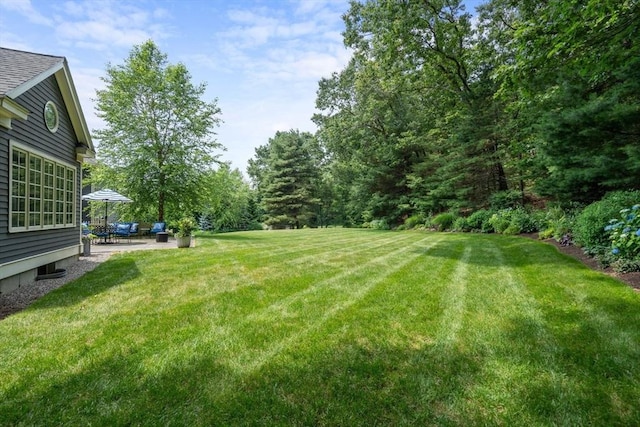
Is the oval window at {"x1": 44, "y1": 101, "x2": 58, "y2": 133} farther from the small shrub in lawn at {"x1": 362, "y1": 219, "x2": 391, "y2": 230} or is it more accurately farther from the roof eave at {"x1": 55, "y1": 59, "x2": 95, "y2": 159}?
the small shrub in lawn at {"x1": 362, "y1": 219, "x2": 391, "y2": 230}

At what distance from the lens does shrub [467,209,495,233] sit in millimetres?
14250

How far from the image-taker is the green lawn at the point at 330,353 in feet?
6.87

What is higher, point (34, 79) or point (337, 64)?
point (337, 64)

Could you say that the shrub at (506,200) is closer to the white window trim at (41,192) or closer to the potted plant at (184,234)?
the potted plant at (184,234)

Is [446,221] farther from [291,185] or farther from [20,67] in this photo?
[291,185]

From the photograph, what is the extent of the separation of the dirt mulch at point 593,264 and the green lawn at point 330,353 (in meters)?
0.30

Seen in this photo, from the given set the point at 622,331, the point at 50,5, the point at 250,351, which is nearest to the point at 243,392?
the point at 250,351

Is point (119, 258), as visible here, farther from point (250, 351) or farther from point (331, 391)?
point (331, 391)

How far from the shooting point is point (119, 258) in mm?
8398

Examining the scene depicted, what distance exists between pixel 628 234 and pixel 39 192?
35.0 feet

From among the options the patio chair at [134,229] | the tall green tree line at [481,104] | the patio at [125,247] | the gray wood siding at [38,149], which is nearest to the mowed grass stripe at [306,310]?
the tall green tree line at [481,104]

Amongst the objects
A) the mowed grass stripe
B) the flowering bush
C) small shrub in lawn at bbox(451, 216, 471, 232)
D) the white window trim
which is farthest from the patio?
small shrub in lawn at bbox(451, 216, 471, 232)

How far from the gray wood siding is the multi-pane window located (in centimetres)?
17

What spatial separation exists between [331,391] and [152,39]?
763 inches
